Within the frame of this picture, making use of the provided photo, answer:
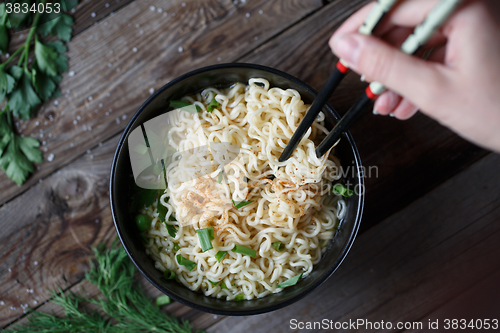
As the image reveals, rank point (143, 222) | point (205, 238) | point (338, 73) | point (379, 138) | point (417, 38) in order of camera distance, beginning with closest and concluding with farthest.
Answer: point (417, 38) → point (338, 73) → point (205, 238) → point (143, 222) → point (379, 138)

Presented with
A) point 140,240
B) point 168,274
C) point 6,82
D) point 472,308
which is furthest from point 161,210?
point 472,308

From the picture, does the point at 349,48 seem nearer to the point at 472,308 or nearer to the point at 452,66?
the point at 452,66

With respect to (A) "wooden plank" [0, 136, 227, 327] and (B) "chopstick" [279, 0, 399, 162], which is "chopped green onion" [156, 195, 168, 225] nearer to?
(A) "wooden plank" [0, 136, 227, 327]

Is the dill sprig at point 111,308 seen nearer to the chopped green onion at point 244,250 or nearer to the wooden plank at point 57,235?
the wooden plank at point 57,235

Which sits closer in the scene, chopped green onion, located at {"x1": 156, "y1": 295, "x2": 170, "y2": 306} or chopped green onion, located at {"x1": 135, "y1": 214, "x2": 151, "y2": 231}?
chopped green onion, located at {"x1": 135, "y1": 214, "x2": 151, "y2": 231}

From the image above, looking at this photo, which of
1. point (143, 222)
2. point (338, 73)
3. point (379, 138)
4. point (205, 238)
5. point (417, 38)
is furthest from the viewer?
point (379, 138)

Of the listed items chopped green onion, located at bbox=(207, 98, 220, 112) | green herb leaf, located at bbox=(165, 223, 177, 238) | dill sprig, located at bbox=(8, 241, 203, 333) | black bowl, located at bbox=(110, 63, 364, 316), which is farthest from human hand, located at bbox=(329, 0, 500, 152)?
dill sprig, located at bbox=(8, 241, 203, 333)
